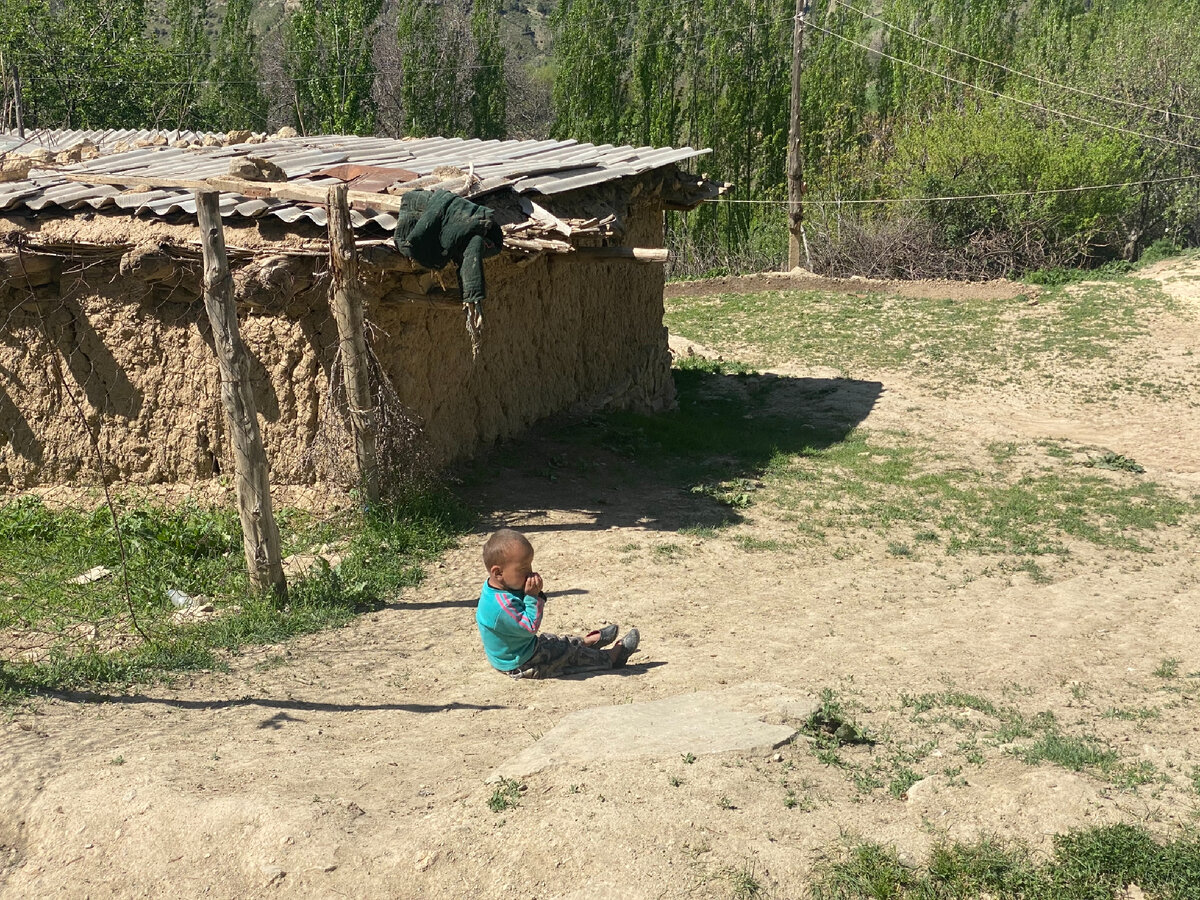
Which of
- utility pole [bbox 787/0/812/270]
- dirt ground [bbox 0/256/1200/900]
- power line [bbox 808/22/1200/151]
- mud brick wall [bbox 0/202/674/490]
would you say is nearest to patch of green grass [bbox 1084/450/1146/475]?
dirt ground [bbox 0/256/1200/900]

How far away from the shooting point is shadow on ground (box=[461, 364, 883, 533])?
8508mm

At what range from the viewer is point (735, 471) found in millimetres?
9953

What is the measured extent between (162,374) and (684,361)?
8780 millimetres

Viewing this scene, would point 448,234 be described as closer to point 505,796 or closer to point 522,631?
point 522,631

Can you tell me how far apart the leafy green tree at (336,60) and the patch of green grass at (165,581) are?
21.5 meters

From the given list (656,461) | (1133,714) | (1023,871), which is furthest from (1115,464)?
(1023,871)

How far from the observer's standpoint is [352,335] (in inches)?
279

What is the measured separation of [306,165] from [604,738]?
6196 millimetres

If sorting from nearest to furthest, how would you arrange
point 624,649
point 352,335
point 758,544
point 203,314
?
point 624,649 < point 352,335 < point 203,314 < point 758,544

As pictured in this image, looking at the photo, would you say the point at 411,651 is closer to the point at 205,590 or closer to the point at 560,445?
the point at 205,590

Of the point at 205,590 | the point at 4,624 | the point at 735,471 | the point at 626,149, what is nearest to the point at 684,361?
the point at 626,149

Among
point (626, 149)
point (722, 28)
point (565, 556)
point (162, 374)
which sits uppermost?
point (722, 28)

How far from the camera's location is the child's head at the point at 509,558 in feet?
16.7

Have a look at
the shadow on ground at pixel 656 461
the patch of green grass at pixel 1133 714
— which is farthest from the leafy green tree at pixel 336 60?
the patch of green grass at pixel 1133 714
